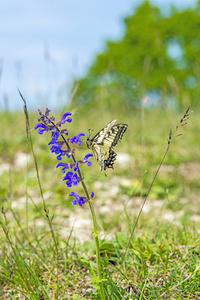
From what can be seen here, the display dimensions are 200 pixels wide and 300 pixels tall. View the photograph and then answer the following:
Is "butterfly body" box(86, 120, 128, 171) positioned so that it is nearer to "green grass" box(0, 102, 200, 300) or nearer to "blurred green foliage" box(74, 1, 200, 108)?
"green grass" box(0, 102, 200, 300)

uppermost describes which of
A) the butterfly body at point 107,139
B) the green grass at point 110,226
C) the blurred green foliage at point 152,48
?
the blurred green foliage at point 152,48

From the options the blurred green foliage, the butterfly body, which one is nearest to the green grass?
the butterfly body

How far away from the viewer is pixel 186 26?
26.5 metres

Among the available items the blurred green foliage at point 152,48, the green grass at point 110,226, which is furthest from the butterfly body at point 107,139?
the blurred green foliage at point 152,48

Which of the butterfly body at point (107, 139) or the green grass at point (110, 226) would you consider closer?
the butterfly body at point (107, 139)

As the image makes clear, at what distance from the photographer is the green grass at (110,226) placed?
223 centimetres

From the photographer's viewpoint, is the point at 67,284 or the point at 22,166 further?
the point at 22,166

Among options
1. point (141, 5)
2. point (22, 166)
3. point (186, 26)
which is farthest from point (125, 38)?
point (22, 166)

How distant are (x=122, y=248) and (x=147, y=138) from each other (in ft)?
13.6

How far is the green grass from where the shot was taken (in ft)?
7.30

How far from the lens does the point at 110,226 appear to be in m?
3.43

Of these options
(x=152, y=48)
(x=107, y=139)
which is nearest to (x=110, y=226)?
(x=107, y=139)

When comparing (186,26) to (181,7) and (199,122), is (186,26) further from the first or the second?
(199,122)

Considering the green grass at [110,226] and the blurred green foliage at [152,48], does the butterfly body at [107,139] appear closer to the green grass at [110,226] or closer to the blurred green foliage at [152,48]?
the green grass at [110,226]
